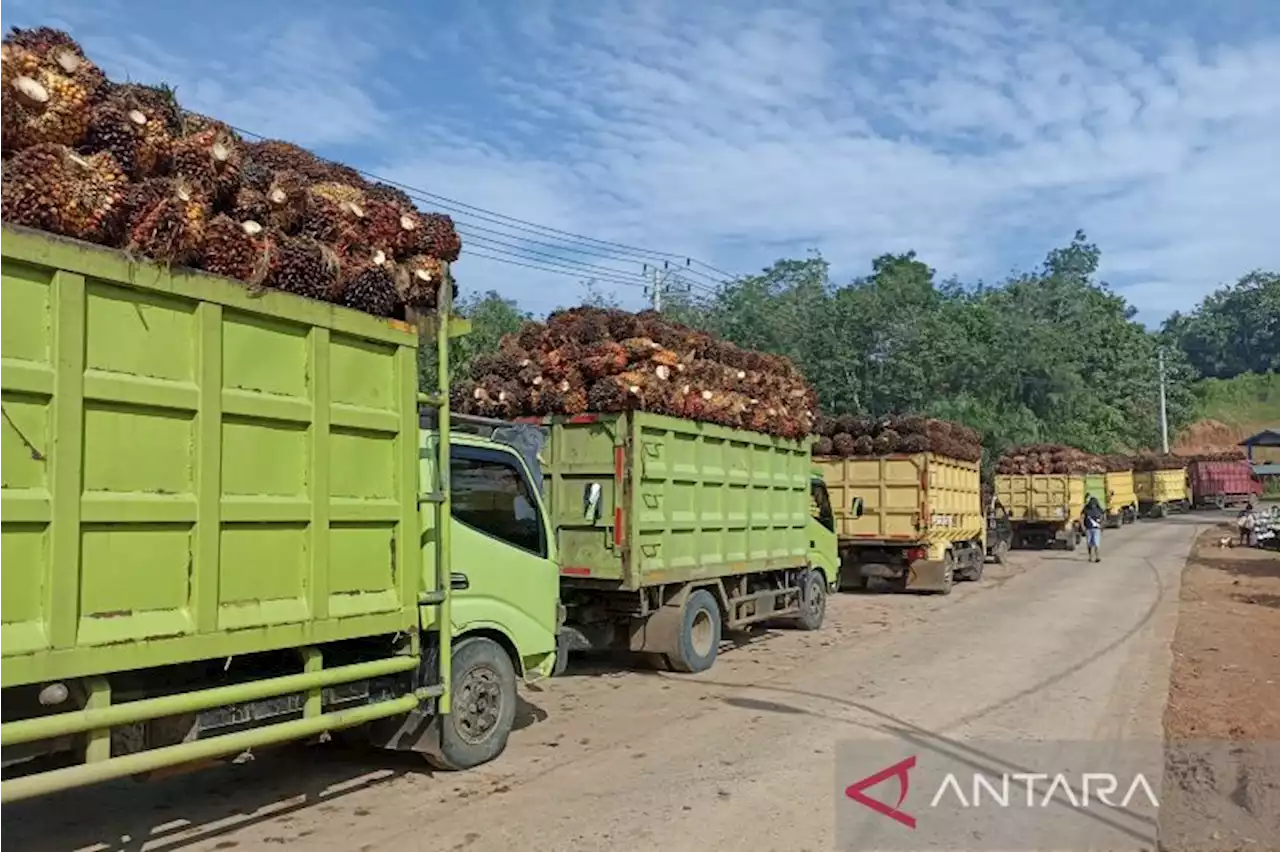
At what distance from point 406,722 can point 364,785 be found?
0.50m

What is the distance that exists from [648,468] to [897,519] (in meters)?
9.45

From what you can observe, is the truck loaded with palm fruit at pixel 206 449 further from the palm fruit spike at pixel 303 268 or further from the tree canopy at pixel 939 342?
the tree canopy at pixel 939 342

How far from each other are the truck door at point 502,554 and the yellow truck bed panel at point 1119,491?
105ft

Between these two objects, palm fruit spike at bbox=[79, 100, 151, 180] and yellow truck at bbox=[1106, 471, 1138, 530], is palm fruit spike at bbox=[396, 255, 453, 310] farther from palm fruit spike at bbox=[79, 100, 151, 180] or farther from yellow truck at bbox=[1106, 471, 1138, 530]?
yellow truck at bbox=[1106, 471, 1138, 530]

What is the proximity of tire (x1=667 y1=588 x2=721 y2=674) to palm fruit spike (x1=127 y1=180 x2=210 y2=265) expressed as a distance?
6544 millimetres

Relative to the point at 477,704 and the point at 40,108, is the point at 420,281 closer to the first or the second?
the point at 40,108

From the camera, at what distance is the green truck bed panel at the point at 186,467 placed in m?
4.07

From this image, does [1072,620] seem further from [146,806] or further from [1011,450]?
[1011,450]

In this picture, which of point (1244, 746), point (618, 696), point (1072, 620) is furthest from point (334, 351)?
point (1072, 620)

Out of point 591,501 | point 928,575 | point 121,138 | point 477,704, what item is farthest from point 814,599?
point 121,138

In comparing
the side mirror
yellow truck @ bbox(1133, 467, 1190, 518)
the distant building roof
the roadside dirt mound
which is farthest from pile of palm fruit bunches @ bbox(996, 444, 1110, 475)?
the roadside dirt mound

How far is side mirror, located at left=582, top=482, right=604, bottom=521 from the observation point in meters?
9.30

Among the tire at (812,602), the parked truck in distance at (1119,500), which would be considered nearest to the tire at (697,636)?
the tire at (812,602)

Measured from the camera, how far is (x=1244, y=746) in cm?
730
